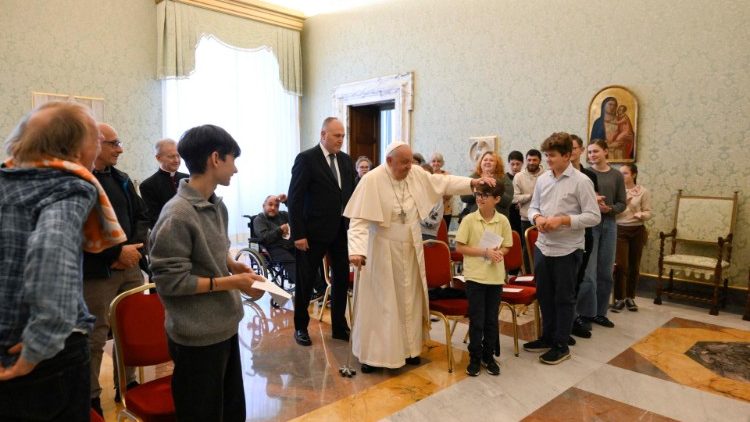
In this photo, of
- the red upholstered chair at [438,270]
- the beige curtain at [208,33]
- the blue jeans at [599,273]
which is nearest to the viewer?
the red upholstered chair at [438,270]

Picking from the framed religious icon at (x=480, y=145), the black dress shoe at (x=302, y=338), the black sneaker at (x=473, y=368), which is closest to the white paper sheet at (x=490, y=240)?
the black sneaker at (x=473, y=368)

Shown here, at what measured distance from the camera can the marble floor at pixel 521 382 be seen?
2.81 meters

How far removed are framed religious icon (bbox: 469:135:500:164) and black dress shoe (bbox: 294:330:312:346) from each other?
3713 mm

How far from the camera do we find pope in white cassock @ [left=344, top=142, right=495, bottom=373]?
10.5ft

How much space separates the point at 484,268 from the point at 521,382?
766 millimetres

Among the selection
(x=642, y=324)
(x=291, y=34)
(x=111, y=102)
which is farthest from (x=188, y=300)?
(x=291, y=34)

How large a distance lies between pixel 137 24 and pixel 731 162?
7839 millimetres

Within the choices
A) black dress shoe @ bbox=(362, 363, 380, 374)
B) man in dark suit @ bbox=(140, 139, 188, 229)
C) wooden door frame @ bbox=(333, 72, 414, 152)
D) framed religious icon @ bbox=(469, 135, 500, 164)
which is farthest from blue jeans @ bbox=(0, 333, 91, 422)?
wooden door frame @ bbox=(333, 72, 414, 152)

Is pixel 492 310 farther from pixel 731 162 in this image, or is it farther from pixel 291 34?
pixel 291 34

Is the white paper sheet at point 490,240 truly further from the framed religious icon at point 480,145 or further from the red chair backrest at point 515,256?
the framed religious icon at point 480,145

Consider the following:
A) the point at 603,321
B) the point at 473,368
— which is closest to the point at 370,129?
the point at 603,321

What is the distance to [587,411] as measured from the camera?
2822 millimetres

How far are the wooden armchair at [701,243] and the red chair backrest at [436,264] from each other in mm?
2703

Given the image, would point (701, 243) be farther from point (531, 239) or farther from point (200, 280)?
point (200, 280)
